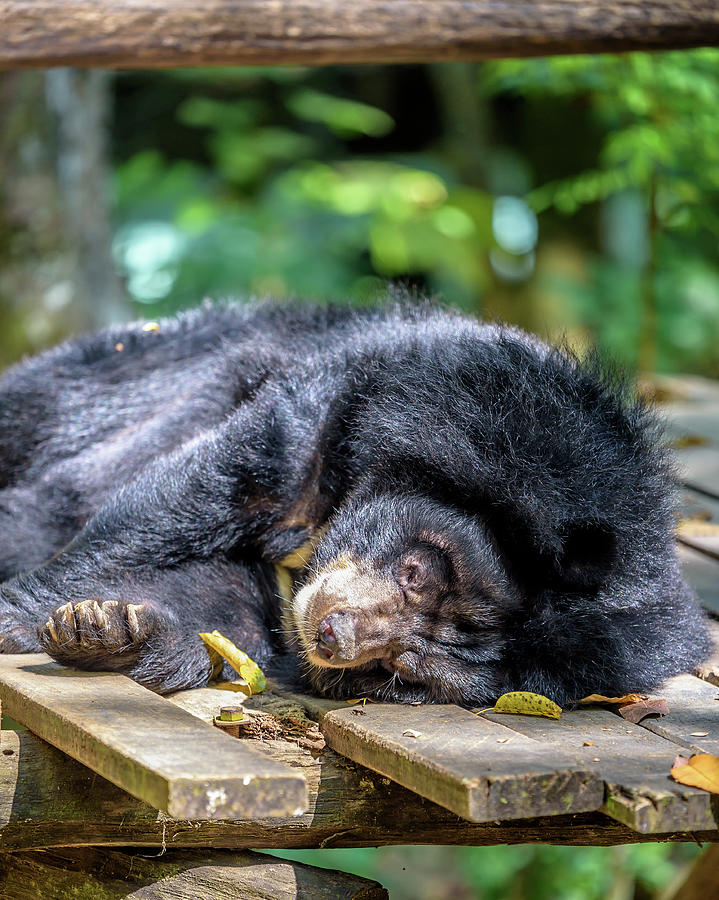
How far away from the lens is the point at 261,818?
2361 mm

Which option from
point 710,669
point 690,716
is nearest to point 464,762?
point 690,716

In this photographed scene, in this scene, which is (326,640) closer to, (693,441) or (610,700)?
(610,700)

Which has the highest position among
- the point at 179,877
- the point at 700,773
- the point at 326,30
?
the point at 326,30

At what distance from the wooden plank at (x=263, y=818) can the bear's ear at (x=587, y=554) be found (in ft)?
2.12

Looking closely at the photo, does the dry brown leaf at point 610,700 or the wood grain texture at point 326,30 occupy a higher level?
the wood grain texture at point 326,30

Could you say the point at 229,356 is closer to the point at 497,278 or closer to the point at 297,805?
the point at 297,805

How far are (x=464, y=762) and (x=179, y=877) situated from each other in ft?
2.83

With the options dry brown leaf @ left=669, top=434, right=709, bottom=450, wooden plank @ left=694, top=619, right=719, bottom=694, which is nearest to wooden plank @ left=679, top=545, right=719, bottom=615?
wooden plank @ left=694, top=619, right=719, bottom=694

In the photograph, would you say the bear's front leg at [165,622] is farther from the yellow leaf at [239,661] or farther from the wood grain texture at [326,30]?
the wood grain texture at [326,30]

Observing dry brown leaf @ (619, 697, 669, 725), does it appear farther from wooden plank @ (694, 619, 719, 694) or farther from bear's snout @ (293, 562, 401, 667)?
bear's snout @ (293, 562, 401, 667)

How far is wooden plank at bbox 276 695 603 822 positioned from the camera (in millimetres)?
1940

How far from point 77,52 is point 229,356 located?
3.78ft

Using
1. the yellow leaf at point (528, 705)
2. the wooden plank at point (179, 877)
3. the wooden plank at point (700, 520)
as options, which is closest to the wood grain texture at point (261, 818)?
the wooden plank at point (179, 877)

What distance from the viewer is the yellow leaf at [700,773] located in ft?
6.66
